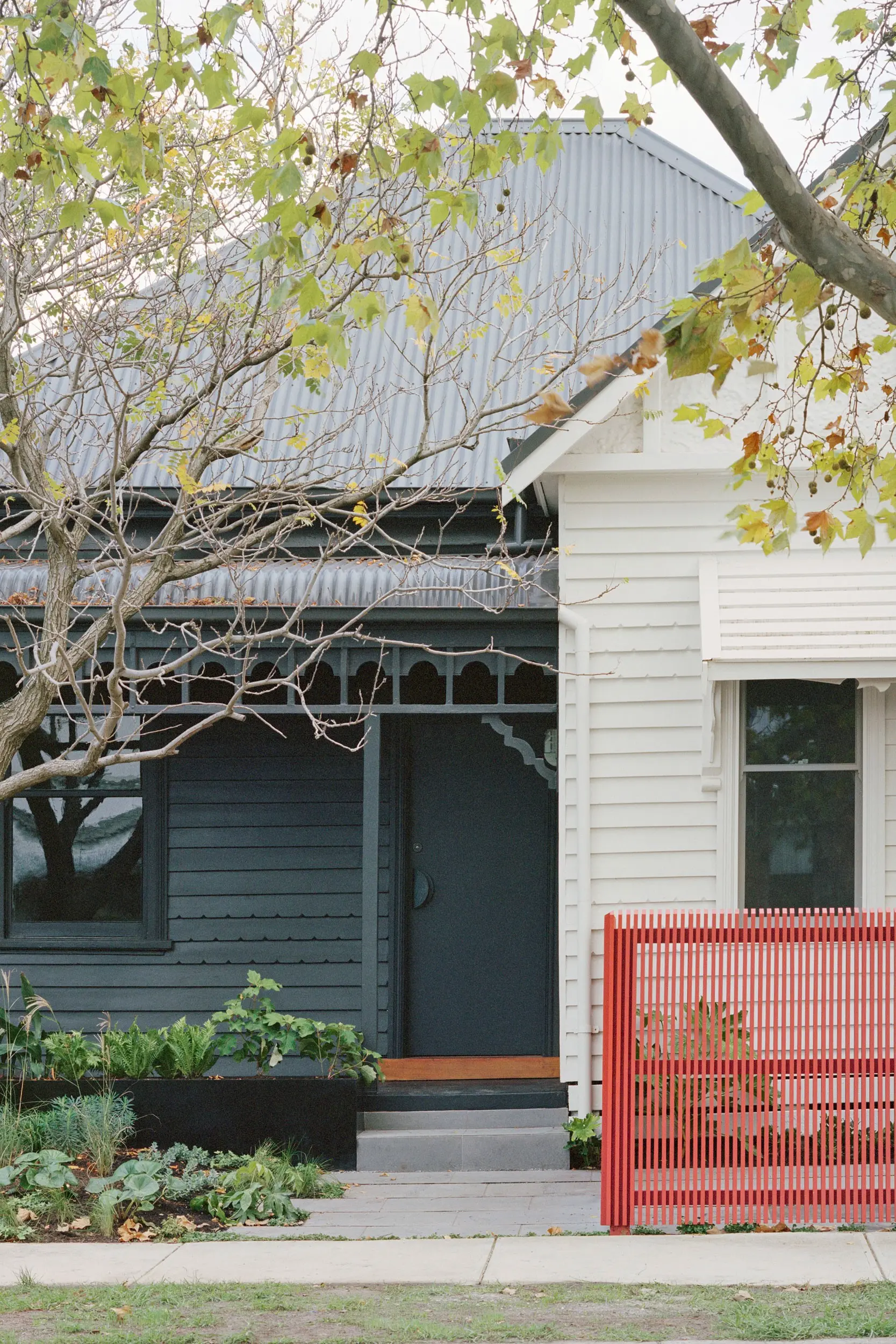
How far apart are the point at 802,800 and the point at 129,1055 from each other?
453 centimetres

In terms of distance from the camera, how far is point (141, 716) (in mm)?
10234

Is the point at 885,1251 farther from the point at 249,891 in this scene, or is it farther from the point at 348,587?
the point at 249,891

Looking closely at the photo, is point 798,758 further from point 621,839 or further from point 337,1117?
point 337,1117

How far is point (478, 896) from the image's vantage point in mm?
10297

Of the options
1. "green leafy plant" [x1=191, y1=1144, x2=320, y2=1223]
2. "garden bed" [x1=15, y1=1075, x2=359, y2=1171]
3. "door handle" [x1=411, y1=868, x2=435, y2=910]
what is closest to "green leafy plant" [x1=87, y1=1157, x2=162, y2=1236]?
"green leafy plant" [x1=191, y1=1144, x2=320, y2=1223]

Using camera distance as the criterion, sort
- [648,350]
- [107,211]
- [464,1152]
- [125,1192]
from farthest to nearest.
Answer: [464,1152], [125,1192], [107,211], [648,350]

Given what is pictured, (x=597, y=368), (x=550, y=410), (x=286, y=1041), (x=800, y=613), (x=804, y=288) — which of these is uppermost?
(x=804, y=288)

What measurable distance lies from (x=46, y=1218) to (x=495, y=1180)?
2.61 meters

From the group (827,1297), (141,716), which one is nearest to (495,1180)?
(827,1297)

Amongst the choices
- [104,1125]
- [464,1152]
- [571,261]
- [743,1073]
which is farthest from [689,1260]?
[571,261]

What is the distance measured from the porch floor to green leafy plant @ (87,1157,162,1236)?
2.69 feet

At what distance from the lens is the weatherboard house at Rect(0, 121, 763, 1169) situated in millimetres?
8867

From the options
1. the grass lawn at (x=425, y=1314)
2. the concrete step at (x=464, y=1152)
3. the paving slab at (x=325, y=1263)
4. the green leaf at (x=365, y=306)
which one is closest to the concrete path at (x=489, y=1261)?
the paving slab at (x=325, y=1263)

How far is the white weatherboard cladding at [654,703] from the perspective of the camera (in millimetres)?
9039
